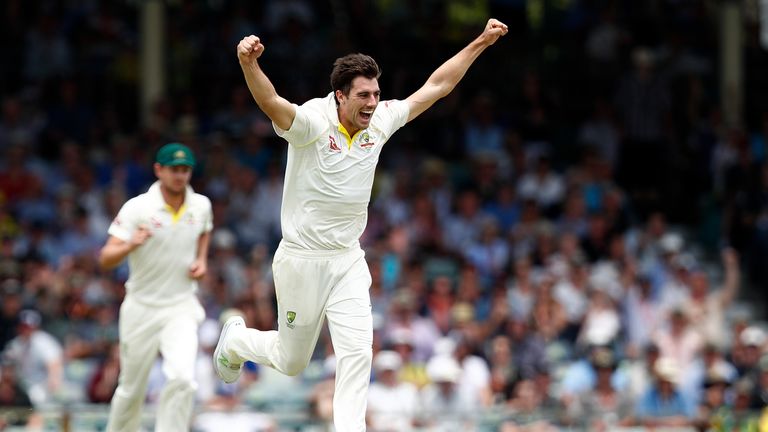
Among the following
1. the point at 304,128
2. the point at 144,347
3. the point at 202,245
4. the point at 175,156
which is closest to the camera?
the point at 304,128

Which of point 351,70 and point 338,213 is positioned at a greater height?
point 351,70

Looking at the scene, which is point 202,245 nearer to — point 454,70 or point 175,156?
point 175,156

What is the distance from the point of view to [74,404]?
15.9 m

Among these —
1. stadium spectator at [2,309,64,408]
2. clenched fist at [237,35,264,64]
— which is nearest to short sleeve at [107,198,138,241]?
clenched fist at [237,35,264,64]

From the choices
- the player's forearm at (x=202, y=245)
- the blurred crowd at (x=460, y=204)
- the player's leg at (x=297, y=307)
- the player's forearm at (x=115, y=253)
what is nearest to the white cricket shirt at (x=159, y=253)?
the player's forearm at (x=202, y=245)

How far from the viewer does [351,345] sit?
33.8ft

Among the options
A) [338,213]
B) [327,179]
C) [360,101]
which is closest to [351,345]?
[338,213]

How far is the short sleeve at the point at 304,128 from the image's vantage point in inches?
390

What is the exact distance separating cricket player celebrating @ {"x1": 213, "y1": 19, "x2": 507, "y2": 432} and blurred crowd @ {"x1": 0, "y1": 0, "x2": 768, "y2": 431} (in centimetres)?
461

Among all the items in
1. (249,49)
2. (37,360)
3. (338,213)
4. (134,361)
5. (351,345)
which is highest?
(249,49)

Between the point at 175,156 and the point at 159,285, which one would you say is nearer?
the point at 175,156

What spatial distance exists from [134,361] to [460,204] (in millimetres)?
7515

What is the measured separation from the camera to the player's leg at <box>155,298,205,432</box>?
11.8 m

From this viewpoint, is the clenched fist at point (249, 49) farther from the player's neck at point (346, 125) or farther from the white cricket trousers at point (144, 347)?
the white cricket trousers at point (144, 347)
